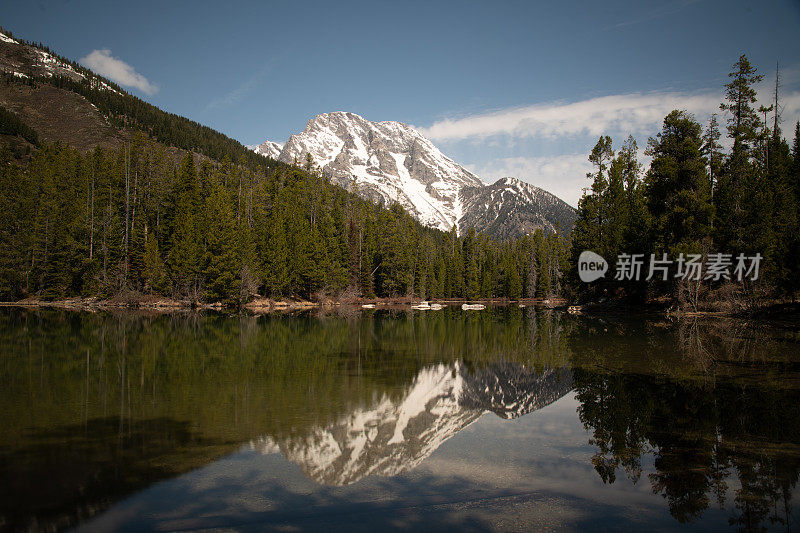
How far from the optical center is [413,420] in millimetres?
11500

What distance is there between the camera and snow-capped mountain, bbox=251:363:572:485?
8.66 m

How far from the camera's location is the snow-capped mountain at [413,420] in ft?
28.4

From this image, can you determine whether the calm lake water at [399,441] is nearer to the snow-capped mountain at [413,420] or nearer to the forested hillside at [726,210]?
the snow-capped mountain at [413,420]

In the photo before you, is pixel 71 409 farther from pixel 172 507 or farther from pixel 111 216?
pixel 111 216

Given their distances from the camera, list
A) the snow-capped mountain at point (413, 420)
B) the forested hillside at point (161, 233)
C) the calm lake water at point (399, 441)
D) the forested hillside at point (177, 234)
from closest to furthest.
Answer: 1. the calm lake water at point (399, 441)
2. the snow-capped mountain at point (413, 420)
3. the forested hillside at point (161, 233)
4. the forested hillside at point (177, 234)

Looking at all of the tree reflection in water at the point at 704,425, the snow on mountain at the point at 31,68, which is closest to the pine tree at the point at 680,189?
the tree reflection in water at the point at 704,425

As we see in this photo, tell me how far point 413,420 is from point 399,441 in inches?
60.3

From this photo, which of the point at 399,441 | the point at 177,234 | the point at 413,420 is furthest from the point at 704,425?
the point at 177,234

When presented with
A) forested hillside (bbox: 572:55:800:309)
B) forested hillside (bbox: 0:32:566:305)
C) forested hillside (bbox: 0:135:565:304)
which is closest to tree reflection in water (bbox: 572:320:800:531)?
forested hillside (bbox: 572:55:800:309)

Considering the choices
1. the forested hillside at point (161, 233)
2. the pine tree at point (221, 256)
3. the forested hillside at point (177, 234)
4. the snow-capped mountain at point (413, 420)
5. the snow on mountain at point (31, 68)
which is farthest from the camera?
the snow on mountain at point (31, 68)

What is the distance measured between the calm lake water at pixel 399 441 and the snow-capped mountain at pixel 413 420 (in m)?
0.06

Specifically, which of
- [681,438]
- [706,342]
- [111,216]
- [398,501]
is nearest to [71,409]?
[398,501]

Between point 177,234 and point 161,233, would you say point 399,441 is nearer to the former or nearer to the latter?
point 177,234

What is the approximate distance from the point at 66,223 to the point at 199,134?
409ft
